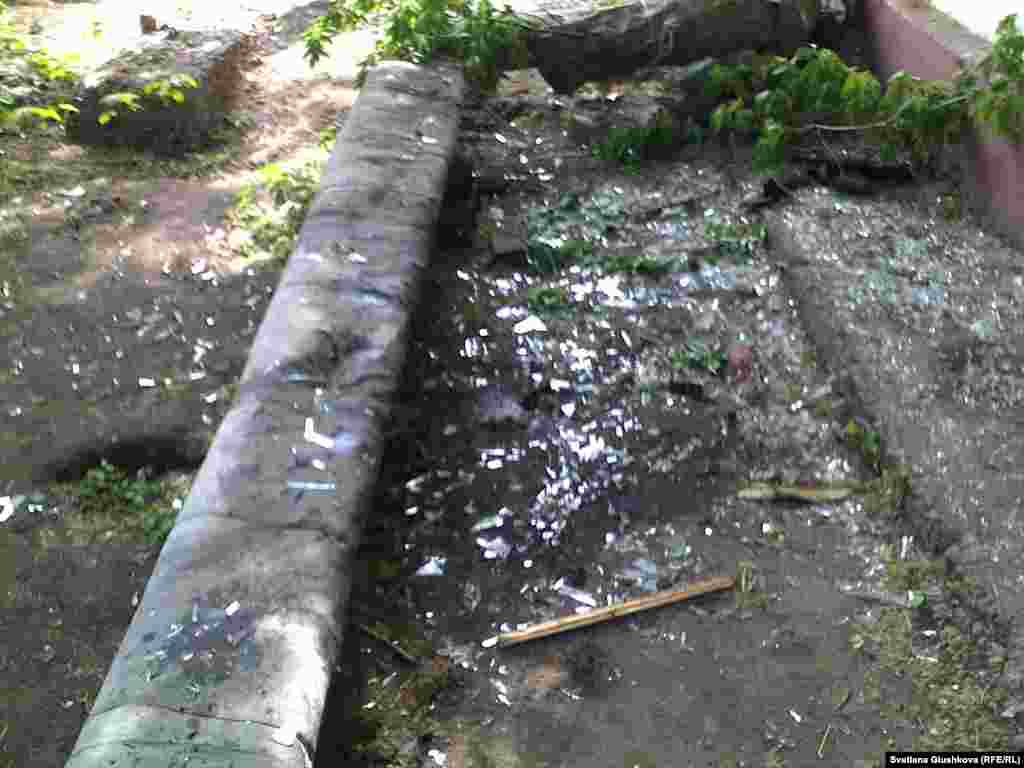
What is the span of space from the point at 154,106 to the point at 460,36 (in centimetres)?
181

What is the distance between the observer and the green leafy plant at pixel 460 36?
5.20m

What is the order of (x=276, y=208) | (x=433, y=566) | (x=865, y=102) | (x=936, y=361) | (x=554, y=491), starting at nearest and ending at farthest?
(x=433, y=566)
(x=554, y=491)
(x=936, y=361)
(x=865, y=102)
(x=276, y=208)

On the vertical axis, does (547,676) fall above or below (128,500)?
above

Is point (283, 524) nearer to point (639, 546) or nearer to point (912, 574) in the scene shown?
point (639, 546)

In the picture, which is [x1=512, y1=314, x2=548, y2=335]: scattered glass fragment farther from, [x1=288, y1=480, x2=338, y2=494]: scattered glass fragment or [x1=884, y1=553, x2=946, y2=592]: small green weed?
[x1=884, y1=553, x2=946, y2=592]: small green weed

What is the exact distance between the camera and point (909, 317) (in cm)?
383

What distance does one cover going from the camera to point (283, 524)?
8.41 feet

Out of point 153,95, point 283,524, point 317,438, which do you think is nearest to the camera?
point 283,524

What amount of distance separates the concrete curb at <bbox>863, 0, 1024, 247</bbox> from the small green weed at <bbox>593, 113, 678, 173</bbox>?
1.20 metres

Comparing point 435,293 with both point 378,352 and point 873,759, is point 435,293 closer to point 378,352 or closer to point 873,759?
point 378,352

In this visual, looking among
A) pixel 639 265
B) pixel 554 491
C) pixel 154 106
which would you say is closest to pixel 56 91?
pixel 154 106

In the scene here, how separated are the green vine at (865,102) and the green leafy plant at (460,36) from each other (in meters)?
1.05

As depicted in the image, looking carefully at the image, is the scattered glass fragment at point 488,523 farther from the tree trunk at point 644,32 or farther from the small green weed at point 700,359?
the tree trunk at point 644,32

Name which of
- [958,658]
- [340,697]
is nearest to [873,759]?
[958,658]
